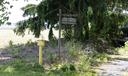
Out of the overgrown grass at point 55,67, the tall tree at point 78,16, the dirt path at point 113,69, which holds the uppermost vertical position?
the tall tree at point 78,16

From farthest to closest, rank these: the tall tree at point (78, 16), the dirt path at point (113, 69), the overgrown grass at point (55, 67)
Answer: the tall tree at point (78, 16) → the dirt path at point (113, 69) → the overgrown grass at point (55, 67)

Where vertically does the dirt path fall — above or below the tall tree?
below

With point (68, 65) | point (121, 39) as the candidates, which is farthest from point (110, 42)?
point (68, 65)

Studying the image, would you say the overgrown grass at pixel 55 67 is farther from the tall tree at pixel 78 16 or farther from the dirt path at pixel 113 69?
the tall tree at pixel 78 16

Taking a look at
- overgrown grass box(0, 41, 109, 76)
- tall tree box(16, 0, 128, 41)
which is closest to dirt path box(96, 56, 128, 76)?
overgrown grass box(0, 41, 109, 76)

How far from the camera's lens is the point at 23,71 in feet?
37.4

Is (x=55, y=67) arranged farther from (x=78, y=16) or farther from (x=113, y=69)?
(x=78, y=16)

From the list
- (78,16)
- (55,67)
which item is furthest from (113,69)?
(78,16)

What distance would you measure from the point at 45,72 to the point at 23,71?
0.65 metres

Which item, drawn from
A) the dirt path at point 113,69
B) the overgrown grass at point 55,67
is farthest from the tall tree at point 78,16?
the overgrown grass at point 55,67

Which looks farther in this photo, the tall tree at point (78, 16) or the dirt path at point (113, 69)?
the tall tree at point (78, 16)

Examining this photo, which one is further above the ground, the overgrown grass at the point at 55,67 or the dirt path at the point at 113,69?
the overgrown grass at the point at 55,67

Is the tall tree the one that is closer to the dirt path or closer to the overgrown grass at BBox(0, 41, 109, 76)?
the dirt path

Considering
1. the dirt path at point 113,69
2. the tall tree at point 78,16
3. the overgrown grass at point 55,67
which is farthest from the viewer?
the tall tree at point 78,16
